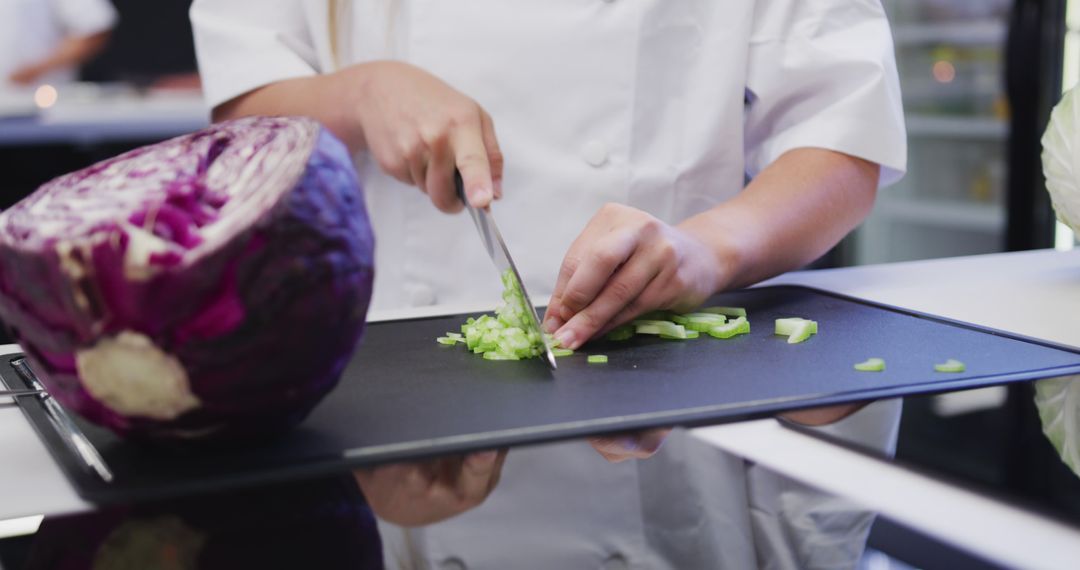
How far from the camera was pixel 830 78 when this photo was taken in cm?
131

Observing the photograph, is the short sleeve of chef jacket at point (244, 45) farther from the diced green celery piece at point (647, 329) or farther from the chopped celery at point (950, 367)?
the chopped celery at point (950, 367)

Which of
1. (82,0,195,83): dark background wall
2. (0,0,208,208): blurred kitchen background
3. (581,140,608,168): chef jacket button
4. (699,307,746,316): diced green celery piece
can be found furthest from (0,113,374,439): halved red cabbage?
(82,0,195,83): dark background wall

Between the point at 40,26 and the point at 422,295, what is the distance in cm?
292

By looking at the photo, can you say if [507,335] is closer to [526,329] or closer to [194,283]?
[526,329]

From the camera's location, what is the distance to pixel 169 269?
1.90 feet

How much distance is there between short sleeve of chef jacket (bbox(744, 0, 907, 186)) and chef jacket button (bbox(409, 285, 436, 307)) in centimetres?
46

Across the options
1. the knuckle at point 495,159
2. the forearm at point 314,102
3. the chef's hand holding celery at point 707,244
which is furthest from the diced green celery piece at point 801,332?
the forearm at point 314,102

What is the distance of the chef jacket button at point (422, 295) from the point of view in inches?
53.2

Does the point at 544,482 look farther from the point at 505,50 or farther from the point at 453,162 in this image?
the point at 505,50

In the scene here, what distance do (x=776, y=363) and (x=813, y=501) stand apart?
310 millimetres

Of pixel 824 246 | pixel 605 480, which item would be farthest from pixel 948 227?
pixel 605 480

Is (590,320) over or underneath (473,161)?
underneath

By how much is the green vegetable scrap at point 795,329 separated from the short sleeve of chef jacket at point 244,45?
679 mm

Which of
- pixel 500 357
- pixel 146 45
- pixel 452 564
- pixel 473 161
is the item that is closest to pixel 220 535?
pixel 452 564
